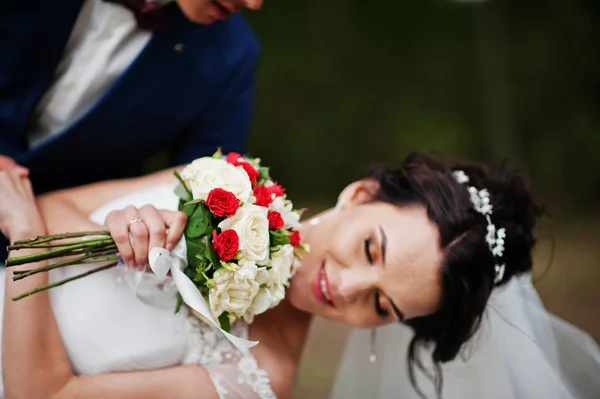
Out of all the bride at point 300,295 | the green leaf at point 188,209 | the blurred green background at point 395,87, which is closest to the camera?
the green leaf at point 188,209

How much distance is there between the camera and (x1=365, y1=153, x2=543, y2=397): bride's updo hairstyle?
7.52ft

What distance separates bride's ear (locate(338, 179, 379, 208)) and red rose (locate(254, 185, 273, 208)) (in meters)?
0.55

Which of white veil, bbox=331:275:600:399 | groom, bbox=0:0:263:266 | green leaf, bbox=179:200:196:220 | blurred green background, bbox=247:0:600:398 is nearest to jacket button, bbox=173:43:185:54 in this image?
groom, bbox=0:0:263:266

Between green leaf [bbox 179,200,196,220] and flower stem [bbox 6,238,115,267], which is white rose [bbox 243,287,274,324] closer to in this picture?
green leaf [bbox 179,200,196,220]

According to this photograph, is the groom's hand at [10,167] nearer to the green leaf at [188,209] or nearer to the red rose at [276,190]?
the green leaf at [188,209]

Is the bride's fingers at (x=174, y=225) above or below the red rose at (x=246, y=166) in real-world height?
below

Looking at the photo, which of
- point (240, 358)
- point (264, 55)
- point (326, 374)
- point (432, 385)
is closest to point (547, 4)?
point (264, 55)

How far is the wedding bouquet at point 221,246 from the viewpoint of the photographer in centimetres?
182

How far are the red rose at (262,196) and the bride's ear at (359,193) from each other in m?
0.55

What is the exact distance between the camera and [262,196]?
1920 millimetres

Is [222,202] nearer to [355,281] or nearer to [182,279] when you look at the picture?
[182,279]

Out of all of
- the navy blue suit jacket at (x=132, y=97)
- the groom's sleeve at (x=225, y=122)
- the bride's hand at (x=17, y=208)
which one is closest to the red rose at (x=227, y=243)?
the bride's hand at (x=17, y=208)

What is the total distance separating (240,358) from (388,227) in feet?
2.10

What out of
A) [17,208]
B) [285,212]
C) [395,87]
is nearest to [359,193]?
[285,212]
